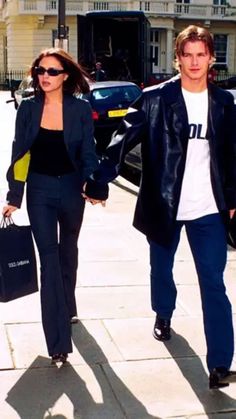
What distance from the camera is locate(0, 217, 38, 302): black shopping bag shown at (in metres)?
3.89

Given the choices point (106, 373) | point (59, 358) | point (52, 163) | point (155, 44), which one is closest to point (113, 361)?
point (106, 373)

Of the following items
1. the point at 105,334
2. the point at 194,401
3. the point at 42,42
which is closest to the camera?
the point at 194,401

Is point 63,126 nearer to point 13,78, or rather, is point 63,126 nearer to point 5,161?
point 5,161

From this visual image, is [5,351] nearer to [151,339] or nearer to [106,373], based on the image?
[106,373]

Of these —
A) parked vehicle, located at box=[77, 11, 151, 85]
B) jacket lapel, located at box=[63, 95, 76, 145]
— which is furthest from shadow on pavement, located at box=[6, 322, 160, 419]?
parked vehicle, located at box=[77, 11, 151, 85]

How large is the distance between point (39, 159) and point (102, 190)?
1.54 feet

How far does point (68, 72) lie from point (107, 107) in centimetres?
941

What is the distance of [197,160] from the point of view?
12.0ft

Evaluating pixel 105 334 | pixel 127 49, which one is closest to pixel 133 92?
pixel 105 334

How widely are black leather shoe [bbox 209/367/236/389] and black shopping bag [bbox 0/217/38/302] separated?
119cm

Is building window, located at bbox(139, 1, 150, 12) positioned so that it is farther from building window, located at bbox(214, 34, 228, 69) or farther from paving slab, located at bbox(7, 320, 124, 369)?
paving slab, located at bbox(7, 320, 124, 369)

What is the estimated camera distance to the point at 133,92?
1377cm

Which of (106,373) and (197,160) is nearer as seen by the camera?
(197,160)

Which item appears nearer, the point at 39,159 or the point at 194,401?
the point at 194,401
